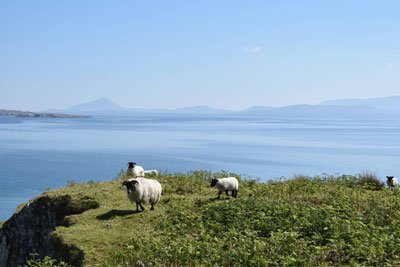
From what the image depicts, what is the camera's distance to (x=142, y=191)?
17844mm

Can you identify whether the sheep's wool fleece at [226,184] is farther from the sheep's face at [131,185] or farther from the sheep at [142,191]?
the sheep's face at [131,185]

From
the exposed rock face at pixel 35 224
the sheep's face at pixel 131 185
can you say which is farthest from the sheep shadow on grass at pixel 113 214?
the exposed rock face at pixel 35 224

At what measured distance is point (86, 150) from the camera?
129 metres

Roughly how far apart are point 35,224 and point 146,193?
6.75 m

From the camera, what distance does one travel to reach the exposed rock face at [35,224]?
20109 mm

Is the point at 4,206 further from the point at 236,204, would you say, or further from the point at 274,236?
the point at 274,236

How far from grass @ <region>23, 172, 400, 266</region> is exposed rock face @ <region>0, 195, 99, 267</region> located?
0.74 metres

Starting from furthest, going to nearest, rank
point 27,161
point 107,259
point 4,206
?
point 27,161 → point 4,206 → point 107,259

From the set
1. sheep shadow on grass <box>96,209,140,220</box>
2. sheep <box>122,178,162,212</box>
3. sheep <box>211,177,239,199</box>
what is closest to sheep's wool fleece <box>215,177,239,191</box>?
sheep <box>211,177,239,199</box>

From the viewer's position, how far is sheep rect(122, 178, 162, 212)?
17.7 meters

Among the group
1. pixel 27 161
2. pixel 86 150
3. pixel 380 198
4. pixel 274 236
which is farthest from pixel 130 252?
pixel 86 150

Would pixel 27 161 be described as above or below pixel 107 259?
below

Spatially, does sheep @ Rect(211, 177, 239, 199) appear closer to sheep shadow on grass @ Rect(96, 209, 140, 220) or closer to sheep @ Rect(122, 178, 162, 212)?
sheep @ Rect(122, 178, 162, 212)

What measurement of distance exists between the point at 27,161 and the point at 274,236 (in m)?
105
